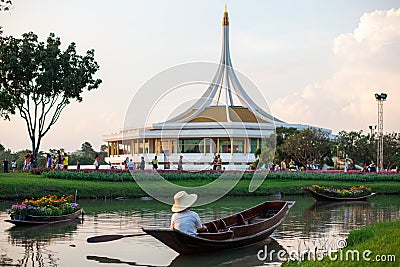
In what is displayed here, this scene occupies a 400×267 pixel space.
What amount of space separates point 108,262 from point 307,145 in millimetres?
34845

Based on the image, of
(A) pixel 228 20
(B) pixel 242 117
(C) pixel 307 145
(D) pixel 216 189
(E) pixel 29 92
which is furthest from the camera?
(A) pixel 228 20

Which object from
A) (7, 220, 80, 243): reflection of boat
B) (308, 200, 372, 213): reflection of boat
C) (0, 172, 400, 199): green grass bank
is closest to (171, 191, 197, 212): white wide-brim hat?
(7, 220, 80, 243): reflection of boat

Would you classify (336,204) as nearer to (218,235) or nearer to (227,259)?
(227,259)

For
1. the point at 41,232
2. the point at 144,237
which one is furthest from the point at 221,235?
the point at 41,232

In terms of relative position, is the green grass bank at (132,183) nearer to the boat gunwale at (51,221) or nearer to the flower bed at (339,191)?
the flower bed at (339,191)

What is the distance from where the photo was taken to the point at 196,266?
11711 mm

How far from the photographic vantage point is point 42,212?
16438mm

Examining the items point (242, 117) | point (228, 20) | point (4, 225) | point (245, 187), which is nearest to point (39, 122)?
point (245, 187)

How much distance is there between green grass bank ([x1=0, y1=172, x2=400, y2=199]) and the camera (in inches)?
975

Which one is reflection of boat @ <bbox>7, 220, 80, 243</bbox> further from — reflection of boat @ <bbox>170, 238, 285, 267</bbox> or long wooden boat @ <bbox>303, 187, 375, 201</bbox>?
long wooden boat @ <bbox>303, 187, 375, 201</bbox>

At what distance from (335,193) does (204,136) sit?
2945 centimetres

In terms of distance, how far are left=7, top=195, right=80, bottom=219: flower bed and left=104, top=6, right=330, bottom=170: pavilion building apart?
1303 inches

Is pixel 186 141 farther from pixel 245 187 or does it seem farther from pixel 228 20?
pixel 245 187

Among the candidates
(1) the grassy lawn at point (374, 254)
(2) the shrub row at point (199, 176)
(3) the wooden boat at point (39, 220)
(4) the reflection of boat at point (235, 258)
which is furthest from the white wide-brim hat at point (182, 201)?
(2) the shrub row at point (199, 176)
